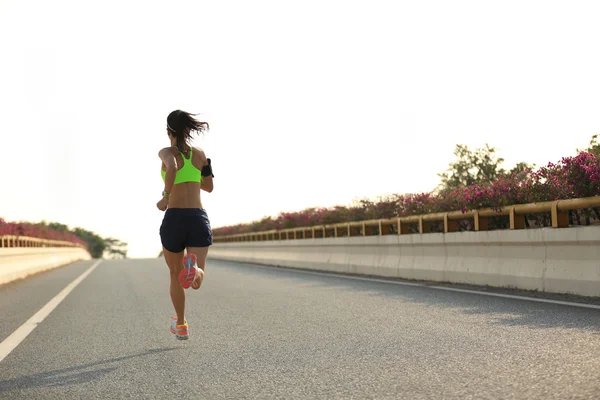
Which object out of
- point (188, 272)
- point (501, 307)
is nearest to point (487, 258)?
point (501, 307)

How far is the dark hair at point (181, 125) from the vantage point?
705 cm

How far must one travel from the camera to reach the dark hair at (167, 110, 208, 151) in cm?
705

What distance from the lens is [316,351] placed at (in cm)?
647

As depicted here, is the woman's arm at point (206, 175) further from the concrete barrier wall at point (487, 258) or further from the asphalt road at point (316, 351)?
the concrete barrier wall at point (487, 258)

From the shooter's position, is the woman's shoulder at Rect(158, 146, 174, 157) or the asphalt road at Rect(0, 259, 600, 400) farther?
the woman's shoulder at Rect(158, 146, 174, 157)

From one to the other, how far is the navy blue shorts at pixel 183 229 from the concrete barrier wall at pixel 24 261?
12.1 metres

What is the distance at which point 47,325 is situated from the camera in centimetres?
905

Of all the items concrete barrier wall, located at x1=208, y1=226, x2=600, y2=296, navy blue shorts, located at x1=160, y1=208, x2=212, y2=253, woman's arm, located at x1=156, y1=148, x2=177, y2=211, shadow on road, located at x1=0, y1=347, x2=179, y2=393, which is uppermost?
woman's arm, located at x1=156, y1=148, x2=177, y2=211

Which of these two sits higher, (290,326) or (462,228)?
(462,228)

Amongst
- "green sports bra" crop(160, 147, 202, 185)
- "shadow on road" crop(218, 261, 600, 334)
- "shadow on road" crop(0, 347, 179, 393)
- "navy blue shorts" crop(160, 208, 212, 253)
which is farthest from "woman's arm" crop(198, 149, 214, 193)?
"shadow on road" crop(218, 261, 600, 334)

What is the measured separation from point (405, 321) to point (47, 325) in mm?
4314

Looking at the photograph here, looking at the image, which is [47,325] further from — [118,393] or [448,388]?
[448,388]

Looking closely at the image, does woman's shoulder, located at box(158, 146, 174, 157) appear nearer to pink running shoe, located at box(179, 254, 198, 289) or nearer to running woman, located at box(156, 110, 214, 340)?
running woman, located at box(156, 110, 214, 340)

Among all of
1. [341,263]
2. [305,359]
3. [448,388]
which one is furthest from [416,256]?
[448,388]
